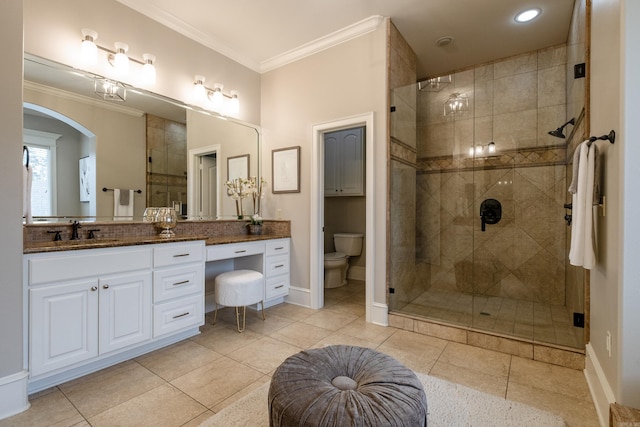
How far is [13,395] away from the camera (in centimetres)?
161

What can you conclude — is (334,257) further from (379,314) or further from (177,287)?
(177,287)

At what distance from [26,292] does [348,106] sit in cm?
298

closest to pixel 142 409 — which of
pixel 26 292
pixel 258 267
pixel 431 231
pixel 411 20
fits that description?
pixel 26 292

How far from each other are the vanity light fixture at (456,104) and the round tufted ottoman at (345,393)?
2.97m

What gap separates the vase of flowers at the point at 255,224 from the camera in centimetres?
361

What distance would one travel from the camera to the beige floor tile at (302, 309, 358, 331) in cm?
292

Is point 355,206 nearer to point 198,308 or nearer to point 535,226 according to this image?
point 535,226

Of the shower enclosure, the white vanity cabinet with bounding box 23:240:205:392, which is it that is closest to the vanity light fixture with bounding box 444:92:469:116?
the shower enclosure

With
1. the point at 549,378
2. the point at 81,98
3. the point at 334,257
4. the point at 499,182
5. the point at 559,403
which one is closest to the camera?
the point at 559,403

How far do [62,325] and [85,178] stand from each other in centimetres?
118

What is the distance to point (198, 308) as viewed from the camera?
102 inches

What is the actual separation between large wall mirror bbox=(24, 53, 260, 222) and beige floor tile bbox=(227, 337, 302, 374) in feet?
5.00

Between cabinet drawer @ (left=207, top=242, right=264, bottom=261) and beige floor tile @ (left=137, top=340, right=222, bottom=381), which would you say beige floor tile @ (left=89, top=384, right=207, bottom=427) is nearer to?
beige floor tile @ (left=137, top=340, right=222, bottom=381)

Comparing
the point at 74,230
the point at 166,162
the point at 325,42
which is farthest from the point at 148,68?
the point at 325,42
